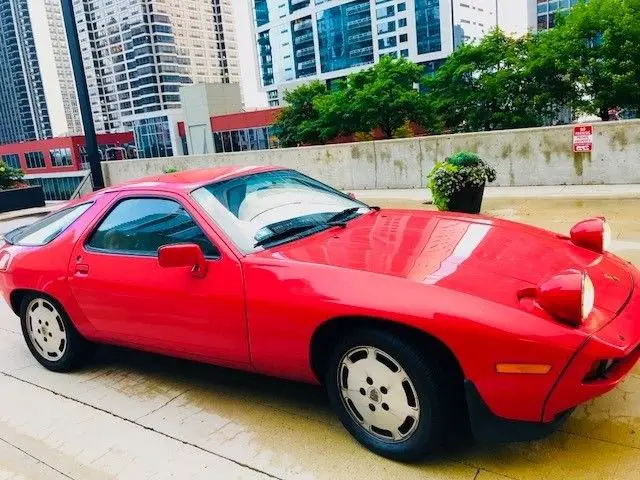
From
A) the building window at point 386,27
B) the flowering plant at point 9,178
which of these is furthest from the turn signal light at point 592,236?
the building window at point 386,27

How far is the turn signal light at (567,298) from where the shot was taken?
2.26 meters

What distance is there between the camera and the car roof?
3531mm

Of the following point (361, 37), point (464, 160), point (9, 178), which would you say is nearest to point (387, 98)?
point (9, 178)

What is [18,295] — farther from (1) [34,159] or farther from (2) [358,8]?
(2) [358,8]

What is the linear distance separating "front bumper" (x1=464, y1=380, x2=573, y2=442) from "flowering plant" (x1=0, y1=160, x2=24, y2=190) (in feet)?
62.8

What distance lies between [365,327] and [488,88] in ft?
90.1

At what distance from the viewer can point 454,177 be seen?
302 inches

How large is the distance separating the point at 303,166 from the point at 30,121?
207926 millimetres

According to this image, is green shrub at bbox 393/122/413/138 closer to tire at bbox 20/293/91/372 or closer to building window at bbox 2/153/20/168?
tire at bbox 20/293/91/372

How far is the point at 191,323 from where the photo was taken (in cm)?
318

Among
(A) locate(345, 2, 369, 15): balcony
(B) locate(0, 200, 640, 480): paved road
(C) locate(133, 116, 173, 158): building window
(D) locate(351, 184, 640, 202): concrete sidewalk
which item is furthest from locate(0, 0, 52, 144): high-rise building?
(B) locate(0, 200, 640, 480): paved road

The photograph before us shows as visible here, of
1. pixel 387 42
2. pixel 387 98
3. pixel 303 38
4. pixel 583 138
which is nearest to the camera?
pixel 583 138

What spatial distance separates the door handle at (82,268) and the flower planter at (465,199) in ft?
17.4

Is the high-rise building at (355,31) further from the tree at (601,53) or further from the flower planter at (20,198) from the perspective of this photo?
the flower planter at (20,198)
